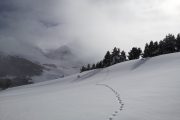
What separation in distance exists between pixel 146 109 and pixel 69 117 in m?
3.84

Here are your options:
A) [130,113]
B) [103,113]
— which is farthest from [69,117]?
[130,113]

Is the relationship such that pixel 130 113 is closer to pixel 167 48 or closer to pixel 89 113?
pixel 89 113

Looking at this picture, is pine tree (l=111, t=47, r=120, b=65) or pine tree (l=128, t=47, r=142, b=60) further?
pine tree (l=111, t=47, r=120, b=65)

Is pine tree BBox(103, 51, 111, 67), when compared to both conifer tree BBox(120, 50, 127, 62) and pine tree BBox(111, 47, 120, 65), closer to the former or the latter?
pine tree BBox(111, 47, 120, 65)

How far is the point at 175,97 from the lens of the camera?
46.0ft

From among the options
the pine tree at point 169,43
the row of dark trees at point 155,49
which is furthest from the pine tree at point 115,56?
the pine tree at point 169,43

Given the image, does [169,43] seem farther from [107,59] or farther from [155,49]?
[107,59]

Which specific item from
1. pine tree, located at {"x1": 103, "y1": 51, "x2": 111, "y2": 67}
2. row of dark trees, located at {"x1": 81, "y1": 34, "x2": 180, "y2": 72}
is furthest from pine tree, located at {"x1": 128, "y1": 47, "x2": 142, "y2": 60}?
pine tree, located at {"x1": 103, "y1": 51, "x2": 111, "y2": 67}

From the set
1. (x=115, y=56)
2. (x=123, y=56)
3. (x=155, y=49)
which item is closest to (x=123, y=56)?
(x=123, y=56)

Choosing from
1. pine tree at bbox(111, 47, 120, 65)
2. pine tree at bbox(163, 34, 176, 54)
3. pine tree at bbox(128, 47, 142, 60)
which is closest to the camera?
pine tree at bbox(163, 34, 176, 54)

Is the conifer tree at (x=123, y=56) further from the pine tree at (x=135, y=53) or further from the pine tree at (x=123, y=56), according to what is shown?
the pine tree at (x=135, y=53)

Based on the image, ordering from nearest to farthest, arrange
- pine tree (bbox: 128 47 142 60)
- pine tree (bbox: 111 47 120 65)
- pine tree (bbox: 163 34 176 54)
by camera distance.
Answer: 1. pine tree (bbox: 163 34 176 54)
2. pine tree (bbox: 128 47 142 60)
3. pine tree (bbox: 111 47 120 65)

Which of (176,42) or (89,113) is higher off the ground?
(176,42)

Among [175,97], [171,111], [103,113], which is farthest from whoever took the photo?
[175,97]
